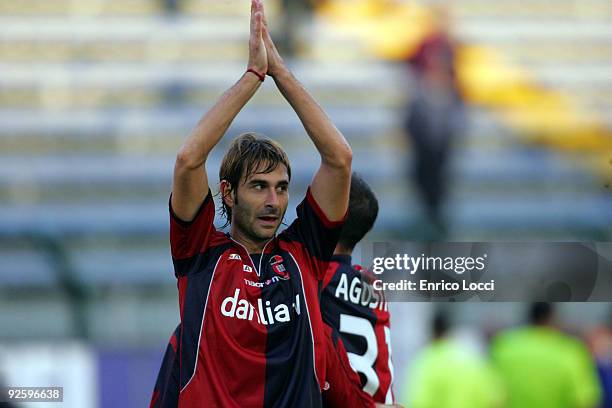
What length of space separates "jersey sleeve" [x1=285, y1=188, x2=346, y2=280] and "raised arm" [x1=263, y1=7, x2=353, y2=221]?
0.01m

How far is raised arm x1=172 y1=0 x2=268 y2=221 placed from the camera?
148 centimetres

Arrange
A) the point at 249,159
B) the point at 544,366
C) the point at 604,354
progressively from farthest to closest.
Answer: the point at 544,366 → the point at 604,354 → the point at 249,159

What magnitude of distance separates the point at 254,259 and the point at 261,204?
9 centimetres

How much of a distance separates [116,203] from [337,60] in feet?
2.55

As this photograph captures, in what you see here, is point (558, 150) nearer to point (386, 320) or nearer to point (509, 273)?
point (509, 273)

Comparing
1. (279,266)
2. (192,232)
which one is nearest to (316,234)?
(279,266)

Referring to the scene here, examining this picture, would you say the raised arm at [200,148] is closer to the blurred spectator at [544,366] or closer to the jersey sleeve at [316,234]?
the jersey sleeve at [316,234]

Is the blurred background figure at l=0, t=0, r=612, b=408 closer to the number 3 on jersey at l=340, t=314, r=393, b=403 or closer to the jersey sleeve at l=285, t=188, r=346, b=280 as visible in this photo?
the number 3 on jersey at l=340, t=314, r=393, b=403

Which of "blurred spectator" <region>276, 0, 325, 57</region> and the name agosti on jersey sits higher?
"blurred spectator" <region>276, 0, 325, 57</region>

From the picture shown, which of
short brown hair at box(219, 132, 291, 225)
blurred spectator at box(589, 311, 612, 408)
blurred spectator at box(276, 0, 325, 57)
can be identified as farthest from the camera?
blurred spectator at box(276, 0, 325, 57)

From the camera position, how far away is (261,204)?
1.54 meters

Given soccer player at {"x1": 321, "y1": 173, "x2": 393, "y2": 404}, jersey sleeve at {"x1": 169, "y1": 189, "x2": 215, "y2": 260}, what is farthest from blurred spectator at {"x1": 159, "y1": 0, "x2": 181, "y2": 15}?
jersey sleeve at {"x1": 169, "y1": 189, "x2": 215, "y2": 260}

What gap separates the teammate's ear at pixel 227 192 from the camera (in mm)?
1597

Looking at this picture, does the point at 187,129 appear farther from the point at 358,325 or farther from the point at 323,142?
the point at 323,142
